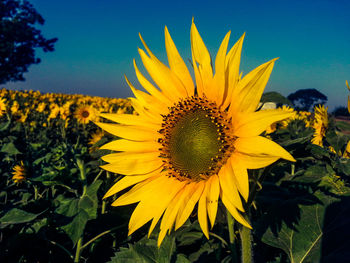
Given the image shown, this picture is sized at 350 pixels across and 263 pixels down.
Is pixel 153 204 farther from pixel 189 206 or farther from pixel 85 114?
pixel 85 114

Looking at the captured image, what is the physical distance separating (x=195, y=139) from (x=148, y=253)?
2.34ft

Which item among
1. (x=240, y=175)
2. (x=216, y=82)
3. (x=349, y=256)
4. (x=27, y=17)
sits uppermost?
(x=27, y=17)

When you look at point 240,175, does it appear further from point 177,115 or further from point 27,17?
point 27,17

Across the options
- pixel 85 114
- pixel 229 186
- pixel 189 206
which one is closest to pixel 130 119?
pixel 189 206

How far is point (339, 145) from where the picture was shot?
5.17ft

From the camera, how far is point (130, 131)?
1.50 m

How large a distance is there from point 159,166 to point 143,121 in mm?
272

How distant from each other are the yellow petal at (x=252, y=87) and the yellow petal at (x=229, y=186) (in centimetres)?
26

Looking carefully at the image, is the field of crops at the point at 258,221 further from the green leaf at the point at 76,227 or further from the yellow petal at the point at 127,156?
the yellow petal at the point at 127,156

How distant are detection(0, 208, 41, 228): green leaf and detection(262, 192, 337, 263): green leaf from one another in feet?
4.81

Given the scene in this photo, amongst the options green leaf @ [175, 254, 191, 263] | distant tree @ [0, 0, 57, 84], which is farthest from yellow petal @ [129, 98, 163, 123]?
distant tree @ [0, 0, 57, 84]

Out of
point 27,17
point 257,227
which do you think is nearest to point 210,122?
point 257,227

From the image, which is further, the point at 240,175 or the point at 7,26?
the point at 7,26

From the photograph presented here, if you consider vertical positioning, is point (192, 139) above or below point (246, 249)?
above
